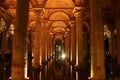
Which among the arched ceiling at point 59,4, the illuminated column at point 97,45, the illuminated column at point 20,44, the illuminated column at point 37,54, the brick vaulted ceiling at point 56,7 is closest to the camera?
the illuminated column at point 20,44

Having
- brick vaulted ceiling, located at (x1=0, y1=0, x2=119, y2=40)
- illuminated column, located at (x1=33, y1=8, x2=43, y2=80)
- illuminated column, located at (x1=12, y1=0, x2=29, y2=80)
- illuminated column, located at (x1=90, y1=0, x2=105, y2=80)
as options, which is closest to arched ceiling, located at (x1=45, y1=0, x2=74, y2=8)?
brick vaulted ceiling, located at (x1=0, y1=0, x2=119, y2=40)

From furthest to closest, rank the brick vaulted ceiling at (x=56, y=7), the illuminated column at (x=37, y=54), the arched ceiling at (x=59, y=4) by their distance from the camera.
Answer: the arched ceiling at (x=59, y=4), the brick vaulted ceiling at (x=56, y=7), the illuminated column at (x=37, y=54)

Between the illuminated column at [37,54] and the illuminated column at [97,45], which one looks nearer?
the illuminated column at [97,45]

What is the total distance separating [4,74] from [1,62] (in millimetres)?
1122

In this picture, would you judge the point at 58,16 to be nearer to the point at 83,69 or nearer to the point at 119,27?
the point at 83,69

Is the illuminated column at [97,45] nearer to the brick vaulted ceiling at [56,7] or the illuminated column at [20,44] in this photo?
the illuminated column at [20,44]

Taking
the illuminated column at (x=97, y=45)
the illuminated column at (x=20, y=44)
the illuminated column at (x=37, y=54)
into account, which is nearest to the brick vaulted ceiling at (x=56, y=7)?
the illuminated column at (x=37, y=54)

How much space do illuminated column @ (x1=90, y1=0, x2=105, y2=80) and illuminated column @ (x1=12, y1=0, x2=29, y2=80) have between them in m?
3.33

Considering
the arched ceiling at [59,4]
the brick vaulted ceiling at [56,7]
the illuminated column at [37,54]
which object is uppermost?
the arched ceiling at [59,4]

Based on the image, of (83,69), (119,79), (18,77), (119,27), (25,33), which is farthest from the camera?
(83,69)

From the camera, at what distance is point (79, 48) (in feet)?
64.1

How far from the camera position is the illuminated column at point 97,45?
10812 mm

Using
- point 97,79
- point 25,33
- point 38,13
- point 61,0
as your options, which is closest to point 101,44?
point 97,79

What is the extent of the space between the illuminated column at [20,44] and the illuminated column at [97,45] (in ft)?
10.9
